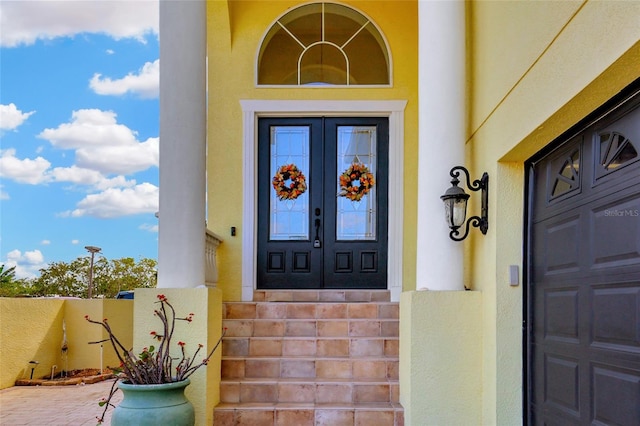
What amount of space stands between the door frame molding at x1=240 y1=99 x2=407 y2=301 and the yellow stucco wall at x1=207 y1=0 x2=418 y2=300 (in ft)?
0.21

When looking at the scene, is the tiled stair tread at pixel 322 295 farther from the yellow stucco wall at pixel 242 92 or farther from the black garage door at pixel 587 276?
the black garage door at pixel 587 276

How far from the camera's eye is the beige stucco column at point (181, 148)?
442 centimetres

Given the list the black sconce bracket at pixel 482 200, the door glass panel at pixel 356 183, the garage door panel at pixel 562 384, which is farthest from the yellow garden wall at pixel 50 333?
the garage door panel at pixel 562 384

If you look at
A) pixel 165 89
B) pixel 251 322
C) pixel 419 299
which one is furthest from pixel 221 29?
pixel 419 299

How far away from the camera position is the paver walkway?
514cm

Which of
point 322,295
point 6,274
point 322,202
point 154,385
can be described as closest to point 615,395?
point 154,385

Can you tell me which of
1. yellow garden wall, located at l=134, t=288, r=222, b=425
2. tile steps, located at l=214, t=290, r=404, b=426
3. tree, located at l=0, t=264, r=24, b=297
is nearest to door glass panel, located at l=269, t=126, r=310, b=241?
tile steps, located at l=214, t=290, r=404, b=426

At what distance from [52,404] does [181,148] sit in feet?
10.9

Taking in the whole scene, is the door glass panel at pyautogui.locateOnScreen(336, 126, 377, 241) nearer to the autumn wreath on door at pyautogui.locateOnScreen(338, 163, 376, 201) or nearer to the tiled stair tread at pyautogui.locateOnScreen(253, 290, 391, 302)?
the autumn wreath on door at pyautogui.locateOnScreen(338, 163, 376, 201)

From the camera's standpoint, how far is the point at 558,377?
318 cm

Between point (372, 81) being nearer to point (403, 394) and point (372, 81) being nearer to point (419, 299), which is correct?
point (419, 299)

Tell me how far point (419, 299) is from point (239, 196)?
2.76 meters

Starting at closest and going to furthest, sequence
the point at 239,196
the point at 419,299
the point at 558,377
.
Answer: the point at 558,377 → the point at 419,299 → the point at 239,196

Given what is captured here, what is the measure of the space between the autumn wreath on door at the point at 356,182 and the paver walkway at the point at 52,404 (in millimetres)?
3298
